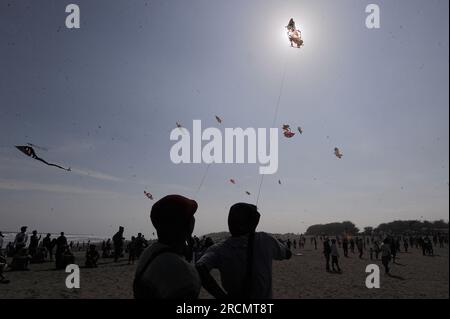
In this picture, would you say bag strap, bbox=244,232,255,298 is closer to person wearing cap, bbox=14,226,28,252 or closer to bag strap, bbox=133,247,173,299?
bag strap, bbox=133,247,173,299

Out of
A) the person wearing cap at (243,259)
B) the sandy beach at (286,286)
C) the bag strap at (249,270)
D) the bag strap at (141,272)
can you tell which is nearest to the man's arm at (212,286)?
the person wearing cap at (243,259)

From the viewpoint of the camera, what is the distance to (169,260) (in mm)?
1827

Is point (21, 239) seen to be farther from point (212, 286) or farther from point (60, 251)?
point (212, 286)

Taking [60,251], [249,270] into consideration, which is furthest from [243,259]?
[60,251]

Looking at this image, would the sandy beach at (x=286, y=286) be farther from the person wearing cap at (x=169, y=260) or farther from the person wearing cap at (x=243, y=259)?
the person wearing cap at (x=169, y=260)

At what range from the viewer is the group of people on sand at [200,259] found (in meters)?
1.78

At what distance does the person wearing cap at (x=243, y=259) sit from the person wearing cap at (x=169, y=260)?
781 millimetres

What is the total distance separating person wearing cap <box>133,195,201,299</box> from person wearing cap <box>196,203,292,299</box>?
781 millimetres

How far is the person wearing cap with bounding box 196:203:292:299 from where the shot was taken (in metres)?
2.74

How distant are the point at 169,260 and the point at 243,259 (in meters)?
1.16

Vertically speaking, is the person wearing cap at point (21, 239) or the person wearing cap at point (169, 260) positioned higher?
the person wearing cap at point (169, 260)

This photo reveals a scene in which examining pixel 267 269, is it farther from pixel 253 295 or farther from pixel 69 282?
pixel 69 282

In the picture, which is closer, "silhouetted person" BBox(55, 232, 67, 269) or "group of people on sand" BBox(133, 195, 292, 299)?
"group of people on sand" BBox(133, 195, 292, 299)

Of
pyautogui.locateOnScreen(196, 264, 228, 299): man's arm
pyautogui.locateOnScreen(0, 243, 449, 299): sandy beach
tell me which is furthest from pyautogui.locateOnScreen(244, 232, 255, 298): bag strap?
pyautogui.locateOnScreen(0, 243, 449, 299): sandy beach
